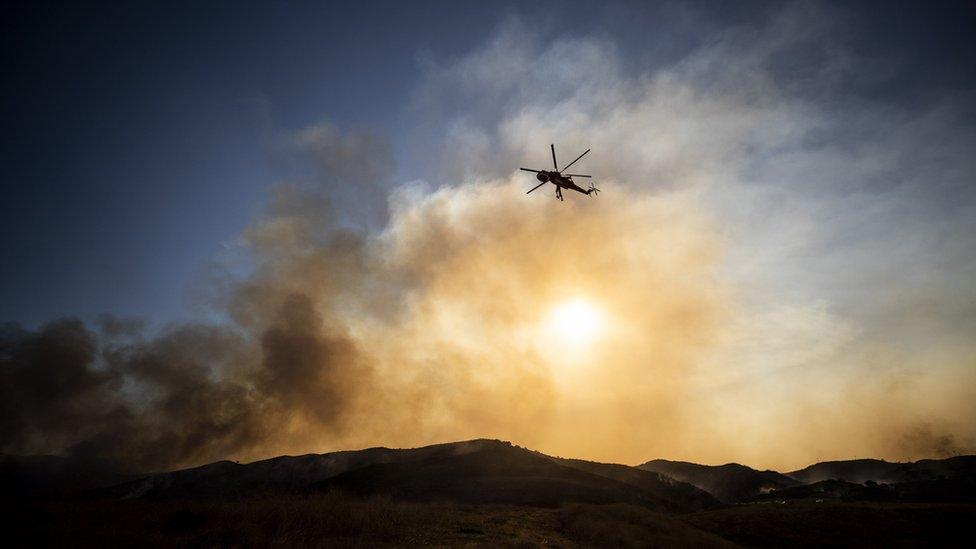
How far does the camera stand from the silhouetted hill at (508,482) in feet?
178

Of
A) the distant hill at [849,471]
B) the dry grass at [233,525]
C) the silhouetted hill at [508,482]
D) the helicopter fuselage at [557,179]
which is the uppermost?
the helicopter fuselage at [557,179]

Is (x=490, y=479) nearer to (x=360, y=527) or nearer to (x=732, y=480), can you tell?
(x=360, y=527)

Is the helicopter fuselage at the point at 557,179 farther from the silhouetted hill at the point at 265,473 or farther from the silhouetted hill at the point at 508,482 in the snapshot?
the silhouetted hill at the point at 265,473

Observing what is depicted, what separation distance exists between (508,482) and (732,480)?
240ft

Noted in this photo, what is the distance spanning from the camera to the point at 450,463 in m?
70.1

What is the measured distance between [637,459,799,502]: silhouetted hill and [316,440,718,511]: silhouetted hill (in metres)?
21.5

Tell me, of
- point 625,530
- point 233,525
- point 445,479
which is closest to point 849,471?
point 445,479

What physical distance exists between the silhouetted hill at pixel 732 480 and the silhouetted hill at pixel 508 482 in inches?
848

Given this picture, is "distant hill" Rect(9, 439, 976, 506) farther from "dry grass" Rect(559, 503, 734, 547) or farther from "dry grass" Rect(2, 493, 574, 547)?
"dry grass" Rect(2, 493, 574, 547)

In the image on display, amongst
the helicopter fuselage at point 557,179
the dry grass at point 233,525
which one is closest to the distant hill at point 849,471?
the helicopter fuselage at point 557,179

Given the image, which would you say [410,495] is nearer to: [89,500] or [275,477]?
[275,477]

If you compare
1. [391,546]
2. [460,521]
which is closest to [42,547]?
[391,546]

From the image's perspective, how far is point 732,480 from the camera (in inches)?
3920

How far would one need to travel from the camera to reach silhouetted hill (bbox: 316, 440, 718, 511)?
54125mm
